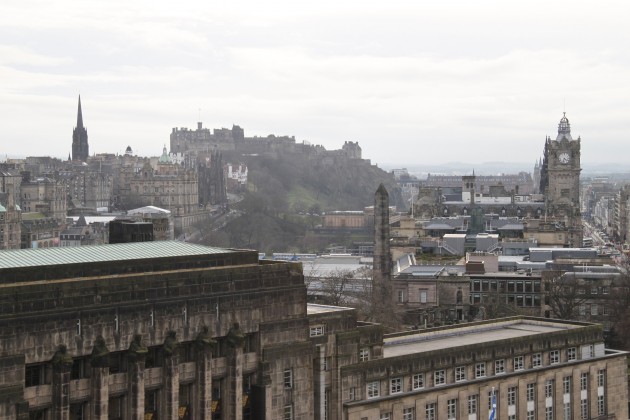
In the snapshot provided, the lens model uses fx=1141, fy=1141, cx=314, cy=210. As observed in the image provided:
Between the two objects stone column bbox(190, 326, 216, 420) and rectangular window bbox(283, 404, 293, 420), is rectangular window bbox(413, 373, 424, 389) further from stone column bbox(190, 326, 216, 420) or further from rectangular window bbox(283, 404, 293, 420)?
stone column bbox(190, 326, 216, 420)

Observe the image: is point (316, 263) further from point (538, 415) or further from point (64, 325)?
point (64, 325)

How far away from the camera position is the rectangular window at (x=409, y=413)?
47.6 meters

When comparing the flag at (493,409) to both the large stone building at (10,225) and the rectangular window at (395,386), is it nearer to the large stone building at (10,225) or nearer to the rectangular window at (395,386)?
the rectangular window at (395,386)

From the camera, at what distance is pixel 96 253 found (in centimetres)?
4056

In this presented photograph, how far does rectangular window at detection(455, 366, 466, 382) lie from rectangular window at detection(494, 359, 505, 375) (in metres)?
2.04

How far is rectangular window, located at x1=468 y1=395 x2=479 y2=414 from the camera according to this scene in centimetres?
5019

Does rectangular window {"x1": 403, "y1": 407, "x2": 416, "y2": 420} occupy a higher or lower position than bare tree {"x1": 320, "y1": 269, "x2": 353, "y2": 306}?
lower

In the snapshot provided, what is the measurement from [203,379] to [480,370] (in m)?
15.8

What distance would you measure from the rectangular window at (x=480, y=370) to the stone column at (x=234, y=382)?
Result: 1380cm

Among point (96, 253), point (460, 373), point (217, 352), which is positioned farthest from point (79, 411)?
point (460, 373)

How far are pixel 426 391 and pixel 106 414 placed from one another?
53.6 ft

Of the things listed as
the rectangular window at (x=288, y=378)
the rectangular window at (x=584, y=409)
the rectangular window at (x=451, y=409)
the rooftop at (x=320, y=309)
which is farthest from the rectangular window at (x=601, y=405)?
the rectangular window at (x=288, y=378)

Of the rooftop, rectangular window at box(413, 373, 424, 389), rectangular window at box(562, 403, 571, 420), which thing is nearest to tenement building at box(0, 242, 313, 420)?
the rooftop

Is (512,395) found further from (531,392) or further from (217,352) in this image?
(217,352)
